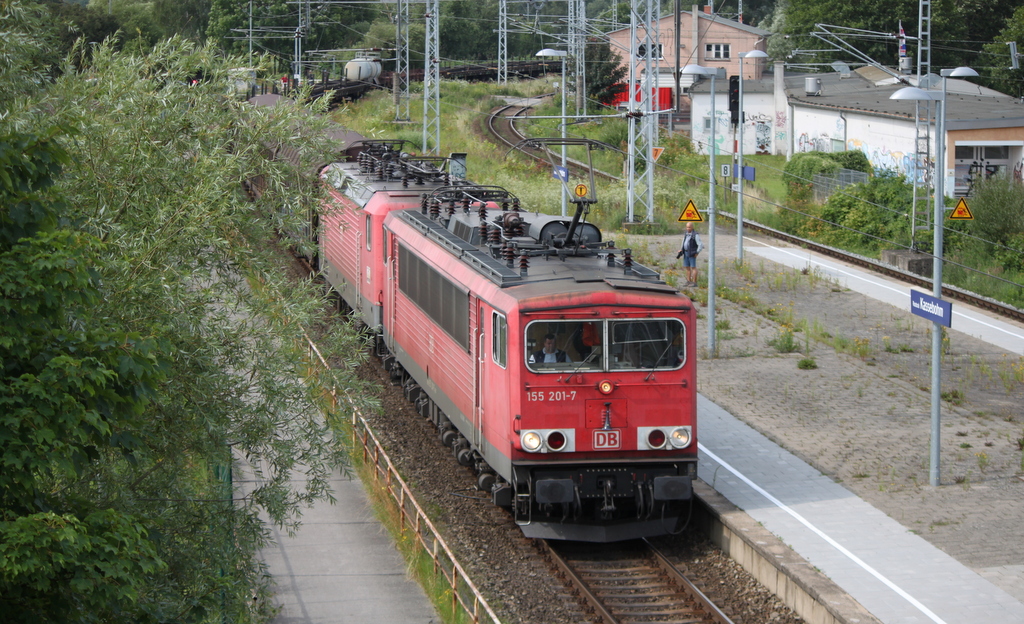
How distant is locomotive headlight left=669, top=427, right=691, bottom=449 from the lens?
476 inches

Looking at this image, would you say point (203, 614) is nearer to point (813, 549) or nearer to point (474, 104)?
point (813, 549)

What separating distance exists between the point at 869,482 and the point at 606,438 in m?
4.01

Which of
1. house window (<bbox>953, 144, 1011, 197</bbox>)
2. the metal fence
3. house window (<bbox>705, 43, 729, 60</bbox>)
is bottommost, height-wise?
the metal fence

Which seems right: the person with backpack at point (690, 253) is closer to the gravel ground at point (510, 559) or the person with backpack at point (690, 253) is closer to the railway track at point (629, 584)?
the gravel ground at point (510, 559)

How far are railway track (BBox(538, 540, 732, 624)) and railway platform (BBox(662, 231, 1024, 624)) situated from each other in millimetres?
1231

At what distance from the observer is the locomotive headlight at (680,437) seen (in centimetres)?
1208

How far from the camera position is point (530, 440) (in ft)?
38.8

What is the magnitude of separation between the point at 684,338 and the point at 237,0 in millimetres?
61680

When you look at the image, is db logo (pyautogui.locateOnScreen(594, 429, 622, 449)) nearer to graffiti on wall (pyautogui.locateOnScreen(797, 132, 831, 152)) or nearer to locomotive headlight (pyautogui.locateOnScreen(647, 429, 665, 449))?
locomotive headlight (pyautogui.locateOnScreen(647, 429, 665, 449))

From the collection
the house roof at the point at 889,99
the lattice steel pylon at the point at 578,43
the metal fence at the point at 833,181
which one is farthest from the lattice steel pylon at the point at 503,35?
the metal fence at the point at 833,181

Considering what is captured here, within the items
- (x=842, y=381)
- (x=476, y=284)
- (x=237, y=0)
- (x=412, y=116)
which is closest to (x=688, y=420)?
(x=476, y=284)

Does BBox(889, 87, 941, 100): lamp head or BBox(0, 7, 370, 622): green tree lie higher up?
BBox(889, 87, 941, 100): lamp head

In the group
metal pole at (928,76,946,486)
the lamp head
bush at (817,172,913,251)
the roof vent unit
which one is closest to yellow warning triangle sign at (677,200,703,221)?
the lamp head

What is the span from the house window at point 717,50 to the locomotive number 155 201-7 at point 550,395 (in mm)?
62239
